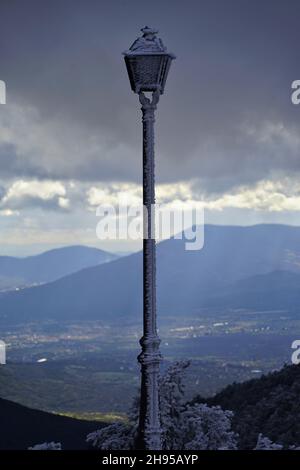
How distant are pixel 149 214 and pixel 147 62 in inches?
97.1

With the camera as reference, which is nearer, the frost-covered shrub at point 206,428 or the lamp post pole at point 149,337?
the lamp post pole at point 149,337

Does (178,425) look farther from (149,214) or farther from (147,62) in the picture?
(147,62)

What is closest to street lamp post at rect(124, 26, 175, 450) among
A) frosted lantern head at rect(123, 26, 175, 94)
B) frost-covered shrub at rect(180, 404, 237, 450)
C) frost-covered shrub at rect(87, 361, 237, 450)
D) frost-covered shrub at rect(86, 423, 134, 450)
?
frosted lantern head at rect(123, 26, 175, 94)

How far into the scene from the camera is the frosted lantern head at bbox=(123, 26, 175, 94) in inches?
479

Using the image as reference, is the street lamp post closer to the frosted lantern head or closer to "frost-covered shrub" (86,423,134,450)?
the frosted lantern head

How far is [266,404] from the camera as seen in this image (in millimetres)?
28688

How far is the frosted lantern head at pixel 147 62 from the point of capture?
12.2 meters

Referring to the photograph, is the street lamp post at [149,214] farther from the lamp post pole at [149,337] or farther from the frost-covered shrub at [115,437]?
the frost-covered shrub at [115,437]

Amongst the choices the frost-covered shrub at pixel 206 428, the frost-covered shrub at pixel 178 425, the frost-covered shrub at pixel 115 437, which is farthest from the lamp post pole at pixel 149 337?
the frost-covered shrub at pixel 206 428

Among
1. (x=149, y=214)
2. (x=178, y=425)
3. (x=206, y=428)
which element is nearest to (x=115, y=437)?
(x=178, y=425)

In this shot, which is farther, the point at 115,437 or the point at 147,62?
the point at 115,437

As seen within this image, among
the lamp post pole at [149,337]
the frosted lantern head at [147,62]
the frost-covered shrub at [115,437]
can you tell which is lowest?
the frost-covered shrub at [115,437]

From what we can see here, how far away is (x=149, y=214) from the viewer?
12219 mm
